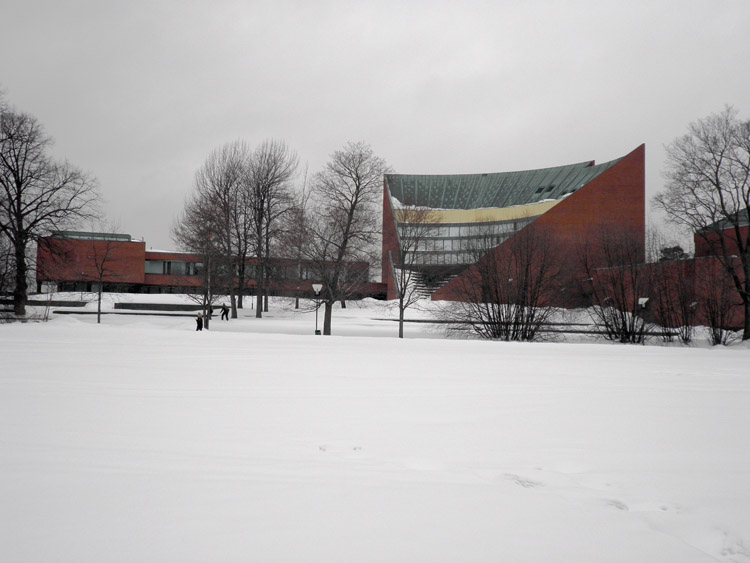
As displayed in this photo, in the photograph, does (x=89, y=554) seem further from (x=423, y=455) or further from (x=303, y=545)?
(x=423, y=455)

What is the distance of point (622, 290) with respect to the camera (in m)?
22.7

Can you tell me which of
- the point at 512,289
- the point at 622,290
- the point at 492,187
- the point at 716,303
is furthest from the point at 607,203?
the point at 492,187

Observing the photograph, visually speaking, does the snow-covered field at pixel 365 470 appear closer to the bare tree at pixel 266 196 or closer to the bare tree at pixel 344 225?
the bare tree at pixel 344 225

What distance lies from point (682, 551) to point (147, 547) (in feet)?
9.10

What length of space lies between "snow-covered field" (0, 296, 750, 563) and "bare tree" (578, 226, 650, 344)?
16.0 m

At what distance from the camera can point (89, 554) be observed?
241cm

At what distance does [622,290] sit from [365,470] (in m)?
22.2

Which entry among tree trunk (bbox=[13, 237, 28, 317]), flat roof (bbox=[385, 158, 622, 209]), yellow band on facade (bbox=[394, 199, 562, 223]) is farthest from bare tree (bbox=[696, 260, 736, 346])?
flat roof (bbox=[385, 158, 622, 209])

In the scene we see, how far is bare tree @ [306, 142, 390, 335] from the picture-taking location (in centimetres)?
2373

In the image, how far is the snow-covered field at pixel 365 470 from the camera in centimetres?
261

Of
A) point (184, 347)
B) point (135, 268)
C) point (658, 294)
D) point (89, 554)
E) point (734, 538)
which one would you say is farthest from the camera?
point (135, 268)

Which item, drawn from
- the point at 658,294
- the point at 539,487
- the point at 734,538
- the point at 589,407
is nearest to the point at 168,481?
the point at 539,487

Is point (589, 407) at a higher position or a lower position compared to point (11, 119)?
lower

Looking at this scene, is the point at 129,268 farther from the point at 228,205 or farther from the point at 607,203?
the point at 607,203
